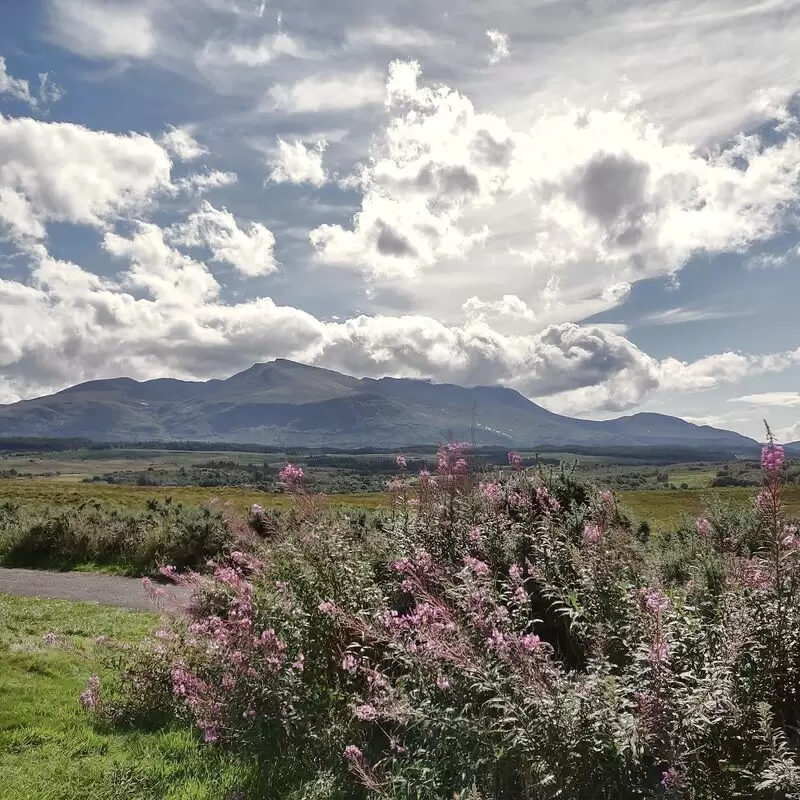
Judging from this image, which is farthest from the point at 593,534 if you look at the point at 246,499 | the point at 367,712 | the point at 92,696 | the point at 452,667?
the point at 246,499

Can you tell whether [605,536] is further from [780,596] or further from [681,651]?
[780,596]

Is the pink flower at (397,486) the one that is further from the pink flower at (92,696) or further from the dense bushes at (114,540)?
the dense bushes at (114,540)

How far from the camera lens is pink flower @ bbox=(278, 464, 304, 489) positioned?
7.19 metres

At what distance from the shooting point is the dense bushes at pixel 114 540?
25062 millimetres

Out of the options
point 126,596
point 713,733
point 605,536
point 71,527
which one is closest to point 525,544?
point 605,536

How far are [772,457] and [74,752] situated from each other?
27.2 feet

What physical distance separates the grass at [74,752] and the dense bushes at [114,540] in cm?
1432

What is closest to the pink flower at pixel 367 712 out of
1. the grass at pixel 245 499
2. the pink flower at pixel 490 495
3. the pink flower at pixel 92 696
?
the pink flower at pixel 490 495

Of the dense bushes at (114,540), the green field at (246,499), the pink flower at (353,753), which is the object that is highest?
the pink flower at (353,753)

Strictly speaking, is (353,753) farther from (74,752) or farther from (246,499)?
(246,499)

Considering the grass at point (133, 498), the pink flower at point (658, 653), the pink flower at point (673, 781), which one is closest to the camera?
the pink flower at point (673, 781)

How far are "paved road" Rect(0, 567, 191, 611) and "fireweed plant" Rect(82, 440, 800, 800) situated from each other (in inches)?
433

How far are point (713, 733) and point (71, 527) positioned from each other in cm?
2788

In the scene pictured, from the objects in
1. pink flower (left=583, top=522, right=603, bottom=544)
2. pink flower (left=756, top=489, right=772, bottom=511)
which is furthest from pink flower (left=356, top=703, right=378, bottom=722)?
pink flower (left=756, top=489, right=772, bottom=511)
